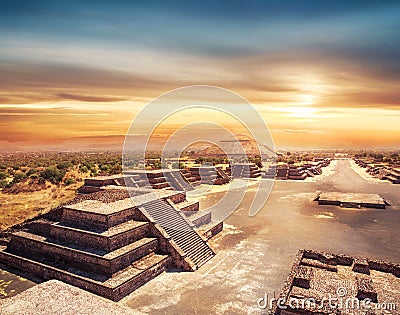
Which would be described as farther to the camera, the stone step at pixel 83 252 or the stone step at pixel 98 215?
the stone step at pixel 98 215

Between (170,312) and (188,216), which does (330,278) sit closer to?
(170,312)

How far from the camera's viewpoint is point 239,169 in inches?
1463

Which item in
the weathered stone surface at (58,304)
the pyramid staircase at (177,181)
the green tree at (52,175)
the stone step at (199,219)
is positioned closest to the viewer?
the weathered stone surface at (58,304)

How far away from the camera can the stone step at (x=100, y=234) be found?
10.2m

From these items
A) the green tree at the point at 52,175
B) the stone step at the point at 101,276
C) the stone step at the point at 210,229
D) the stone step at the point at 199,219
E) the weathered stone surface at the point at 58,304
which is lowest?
the stone step at the point at 101,276

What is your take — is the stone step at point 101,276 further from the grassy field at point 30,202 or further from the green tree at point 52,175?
the green tree at point 52,175

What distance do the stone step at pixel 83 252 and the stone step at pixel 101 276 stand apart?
183 mm

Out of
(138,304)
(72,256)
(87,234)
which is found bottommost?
(138,304)

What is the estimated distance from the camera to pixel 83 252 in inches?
396

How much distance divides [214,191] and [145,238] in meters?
15.1

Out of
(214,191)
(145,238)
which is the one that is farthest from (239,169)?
(145,238)

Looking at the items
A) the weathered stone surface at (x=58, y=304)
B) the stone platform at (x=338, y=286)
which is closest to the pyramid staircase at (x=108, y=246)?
the weathered stone surface at (x=58, y=304)

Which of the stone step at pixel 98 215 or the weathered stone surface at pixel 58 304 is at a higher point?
the stone step at pixel 98 215

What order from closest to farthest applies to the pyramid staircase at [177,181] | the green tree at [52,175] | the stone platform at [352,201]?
the stone platform at [352,201], the pyramid staircase at [177,181], the green tree at [52,175]
